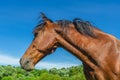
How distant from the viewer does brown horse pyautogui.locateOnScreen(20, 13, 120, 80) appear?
799 cm

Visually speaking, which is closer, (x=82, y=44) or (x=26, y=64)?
(x=26, y=64)

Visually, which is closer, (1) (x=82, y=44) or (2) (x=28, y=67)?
(2) (x=28, y=67)

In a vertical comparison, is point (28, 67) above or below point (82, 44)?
below

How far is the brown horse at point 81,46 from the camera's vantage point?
314 inches

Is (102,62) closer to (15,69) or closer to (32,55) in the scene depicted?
(32,55)

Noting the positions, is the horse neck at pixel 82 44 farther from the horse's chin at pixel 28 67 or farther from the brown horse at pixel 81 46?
the horse's chin at pixel 28 67

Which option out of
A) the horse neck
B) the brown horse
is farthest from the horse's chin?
the horse neck

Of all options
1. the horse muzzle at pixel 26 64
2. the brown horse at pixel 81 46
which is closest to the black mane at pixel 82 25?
the brown horse at pixel 81 46

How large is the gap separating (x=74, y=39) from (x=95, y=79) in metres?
0.81

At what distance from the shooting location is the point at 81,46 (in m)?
8.21

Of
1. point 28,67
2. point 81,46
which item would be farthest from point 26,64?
point 81,46

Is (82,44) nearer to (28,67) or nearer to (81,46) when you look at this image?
(81,46)

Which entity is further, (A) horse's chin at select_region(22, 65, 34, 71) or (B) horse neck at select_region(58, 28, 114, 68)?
(B) horse neck at select_region(58, 28, 114, 68)

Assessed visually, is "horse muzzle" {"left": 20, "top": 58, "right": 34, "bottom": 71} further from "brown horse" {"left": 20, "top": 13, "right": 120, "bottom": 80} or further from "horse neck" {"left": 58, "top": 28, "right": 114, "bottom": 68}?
"horse neck" {"left": 58, "top": 28, "right": 114, "bottom": 68}
